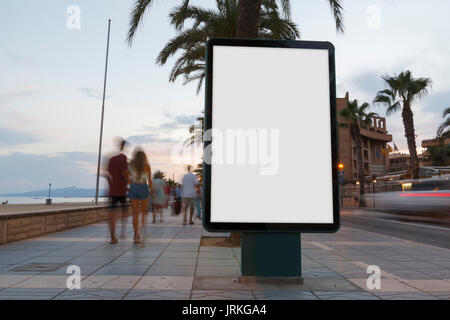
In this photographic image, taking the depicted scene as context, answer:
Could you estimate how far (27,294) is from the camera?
3793 millimetres

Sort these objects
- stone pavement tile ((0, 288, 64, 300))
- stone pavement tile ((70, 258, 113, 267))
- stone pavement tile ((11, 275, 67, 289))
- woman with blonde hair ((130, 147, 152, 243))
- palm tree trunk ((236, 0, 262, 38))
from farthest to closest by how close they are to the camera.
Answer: palm tree trunk ((236, 0, 262, 38))
woman with blonde hair ((130, 147, 152, 243))
stone pavement tile ((70, 258, 113, 267))
stone pavement tile ((11, 275, 67, 289))
stone pavement tile ((0, 288, 64, 300))

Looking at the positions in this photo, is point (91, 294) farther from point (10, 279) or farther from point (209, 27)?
point (209, 27)

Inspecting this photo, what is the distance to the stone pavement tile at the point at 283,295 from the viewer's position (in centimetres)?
376

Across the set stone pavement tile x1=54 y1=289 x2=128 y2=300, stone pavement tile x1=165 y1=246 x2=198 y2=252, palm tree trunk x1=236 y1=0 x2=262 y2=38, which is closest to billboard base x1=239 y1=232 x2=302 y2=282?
stone pavement tile x1=54 y1=289 x2=128 y2=300

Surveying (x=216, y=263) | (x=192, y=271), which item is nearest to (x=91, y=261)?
(x=192, y=271)

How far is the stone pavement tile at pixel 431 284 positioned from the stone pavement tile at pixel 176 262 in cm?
286

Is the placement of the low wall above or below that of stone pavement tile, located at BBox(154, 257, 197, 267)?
above

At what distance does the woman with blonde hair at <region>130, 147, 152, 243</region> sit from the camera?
7684mm

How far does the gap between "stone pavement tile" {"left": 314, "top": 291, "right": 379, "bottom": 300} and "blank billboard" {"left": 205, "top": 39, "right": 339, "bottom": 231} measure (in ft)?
2.21

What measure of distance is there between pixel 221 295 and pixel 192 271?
132 cm

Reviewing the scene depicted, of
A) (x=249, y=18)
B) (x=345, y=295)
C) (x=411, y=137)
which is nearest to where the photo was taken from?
(x=345, y=295)

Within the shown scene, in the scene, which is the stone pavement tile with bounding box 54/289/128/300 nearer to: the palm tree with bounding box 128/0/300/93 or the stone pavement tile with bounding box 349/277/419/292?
the stone pavement tile with bounding box 349/277/419/292
